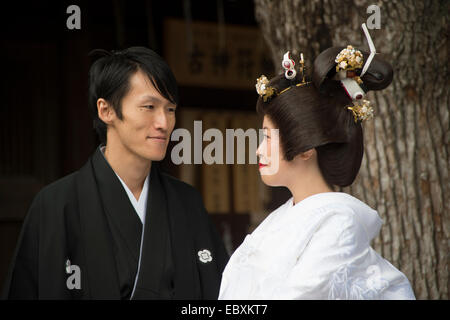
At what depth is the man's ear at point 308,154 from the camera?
205cm

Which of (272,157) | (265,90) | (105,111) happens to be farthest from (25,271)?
(265,90)

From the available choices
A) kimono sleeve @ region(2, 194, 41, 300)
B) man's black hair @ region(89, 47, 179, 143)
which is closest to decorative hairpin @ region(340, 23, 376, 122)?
man's black hair @ region(89, 47, 179, 143)

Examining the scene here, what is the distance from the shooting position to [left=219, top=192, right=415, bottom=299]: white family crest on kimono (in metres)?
1.85

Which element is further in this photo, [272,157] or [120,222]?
[120,222]

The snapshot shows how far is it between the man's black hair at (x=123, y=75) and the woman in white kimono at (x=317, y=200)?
1.15ft

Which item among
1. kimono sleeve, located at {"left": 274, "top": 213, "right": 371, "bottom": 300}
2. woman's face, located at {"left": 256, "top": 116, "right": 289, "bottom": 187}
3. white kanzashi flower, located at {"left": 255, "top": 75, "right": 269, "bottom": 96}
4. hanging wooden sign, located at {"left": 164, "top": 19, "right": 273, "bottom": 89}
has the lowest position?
kimono sleeve, located at {"left": 274, "top": 213, "right": 371, "bottom": 300}

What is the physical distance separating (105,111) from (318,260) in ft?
3.14

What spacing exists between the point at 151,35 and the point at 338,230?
10.5ft

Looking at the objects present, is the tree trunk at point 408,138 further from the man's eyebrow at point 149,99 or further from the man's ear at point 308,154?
the man's eyebrow at point 149,99

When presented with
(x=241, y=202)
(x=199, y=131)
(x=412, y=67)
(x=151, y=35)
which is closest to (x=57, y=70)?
(x=151, y=35)

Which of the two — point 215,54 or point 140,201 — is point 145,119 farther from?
point 215,54

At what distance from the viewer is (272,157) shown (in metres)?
2.07

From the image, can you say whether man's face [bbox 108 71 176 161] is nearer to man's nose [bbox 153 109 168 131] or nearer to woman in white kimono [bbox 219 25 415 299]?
man's nose [bbox 153 109 168 131]

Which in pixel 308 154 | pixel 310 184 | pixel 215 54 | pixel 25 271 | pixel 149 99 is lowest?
pixel 25 271
